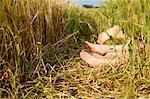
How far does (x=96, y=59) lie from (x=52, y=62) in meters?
0.20

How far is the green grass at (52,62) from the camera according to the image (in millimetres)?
1502

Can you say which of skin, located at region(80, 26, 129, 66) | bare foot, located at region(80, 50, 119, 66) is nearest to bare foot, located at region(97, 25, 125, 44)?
skin, located at region(80, 26, 129, 66)

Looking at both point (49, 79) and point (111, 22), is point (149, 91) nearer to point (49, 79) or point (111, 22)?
point (49, 79)

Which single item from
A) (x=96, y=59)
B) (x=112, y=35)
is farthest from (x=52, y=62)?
(x=112, y=35)

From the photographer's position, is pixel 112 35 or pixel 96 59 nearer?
pixel 96 59

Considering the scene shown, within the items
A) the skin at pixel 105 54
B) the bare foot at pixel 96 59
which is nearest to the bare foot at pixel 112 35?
the skin at pixel 105 54

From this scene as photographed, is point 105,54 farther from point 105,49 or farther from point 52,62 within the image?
point 52,62

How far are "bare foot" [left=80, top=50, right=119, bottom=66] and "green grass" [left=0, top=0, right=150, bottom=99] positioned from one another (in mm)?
26

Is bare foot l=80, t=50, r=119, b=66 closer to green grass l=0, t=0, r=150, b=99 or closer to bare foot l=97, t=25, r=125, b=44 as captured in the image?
green grass l=0, t=0, r=150, b=99

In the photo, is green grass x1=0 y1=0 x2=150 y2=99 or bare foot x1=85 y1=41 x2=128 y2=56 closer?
green grass x1=0 y1=0 x2=150 y2=99

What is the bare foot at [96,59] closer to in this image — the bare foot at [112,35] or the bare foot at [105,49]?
the bare foot at [105,49]

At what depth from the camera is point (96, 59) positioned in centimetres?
176

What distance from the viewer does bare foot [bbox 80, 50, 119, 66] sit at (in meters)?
1.70

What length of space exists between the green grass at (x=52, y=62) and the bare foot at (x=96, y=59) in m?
0.03
